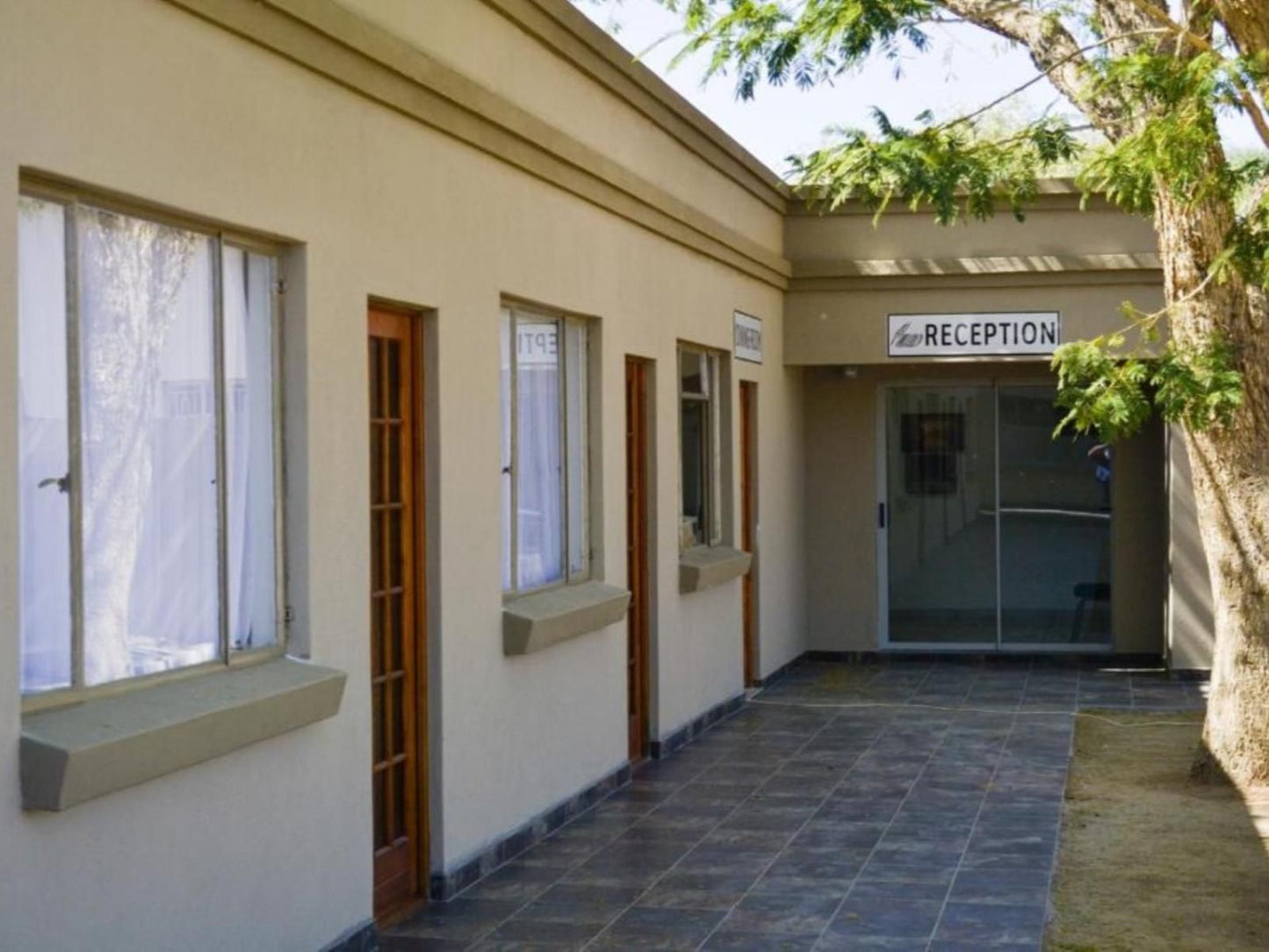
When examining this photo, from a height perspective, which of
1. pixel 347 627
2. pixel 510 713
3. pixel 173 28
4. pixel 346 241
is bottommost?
pixel 510 713

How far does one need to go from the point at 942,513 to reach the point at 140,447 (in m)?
11.7

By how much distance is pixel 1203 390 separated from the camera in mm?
8461

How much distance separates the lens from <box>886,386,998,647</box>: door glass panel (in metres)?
16.4

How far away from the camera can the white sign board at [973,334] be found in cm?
1526

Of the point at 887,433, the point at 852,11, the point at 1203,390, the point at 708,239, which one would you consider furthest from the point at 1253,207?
the point at 887,433

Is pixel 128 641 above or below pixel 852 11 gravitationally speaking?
below

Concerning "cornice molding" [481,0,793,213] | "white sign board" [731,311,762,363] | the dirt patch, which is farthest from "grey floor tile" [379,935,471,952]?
"white sign board" [731,311,762,363]

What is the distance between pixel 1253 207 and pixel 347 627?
14.5ft

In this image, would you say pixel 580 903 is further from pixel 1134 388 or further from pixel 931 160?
pixel 931 160

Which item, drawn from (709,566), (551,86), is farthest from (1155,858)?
(551,86)

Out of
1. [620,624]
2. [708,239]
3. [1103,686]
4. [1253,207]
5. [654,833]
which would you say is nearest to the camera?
[1253,207]

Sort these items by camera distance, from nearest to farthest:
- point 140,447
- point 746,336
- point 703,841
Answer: point 140,447 → point 703,841 → point 746,336

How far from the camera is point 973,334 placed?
15336 mm

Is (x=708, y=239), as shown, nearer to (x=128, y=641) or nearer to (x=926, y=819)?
(x=926, y=819)
